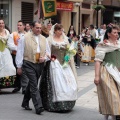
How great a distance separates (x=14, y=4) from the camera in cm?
2288

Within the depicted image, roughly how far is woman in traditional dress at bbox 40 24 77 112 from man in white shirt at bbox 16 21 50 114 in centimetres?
26

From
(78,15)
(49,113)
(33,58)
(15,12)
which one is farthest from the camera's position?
(78,15)

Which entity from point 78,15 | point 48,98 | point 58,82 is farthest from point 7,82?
point 78,15

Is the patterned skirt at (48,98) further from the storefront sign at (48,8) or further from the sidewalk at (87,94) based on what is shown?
the storefront sign at (48,8)

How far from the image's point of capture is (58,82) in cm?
878

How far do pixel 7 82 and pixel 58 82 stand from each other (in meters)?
2.65

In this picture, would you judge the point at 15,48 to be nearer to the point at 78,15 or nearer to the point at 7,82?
the point at 7,82

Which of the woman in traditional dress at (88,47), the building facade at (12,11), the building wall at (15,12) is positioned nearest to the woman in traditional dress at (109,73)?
the woman in traditional dress at (88,47)

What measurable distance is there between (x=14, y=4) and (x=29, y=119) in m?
15.3

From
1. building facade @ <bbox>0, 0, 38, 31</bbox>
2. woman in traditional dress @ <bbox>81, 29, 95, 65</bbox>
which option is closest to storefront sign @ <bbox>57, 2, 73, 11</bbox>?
building facade @ <bbox>0, 0, 38, 31</bbox>

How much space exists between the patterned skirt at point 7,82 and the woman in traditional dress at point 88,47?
383 inches

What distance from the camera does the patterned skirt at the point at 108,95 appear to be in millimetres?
7430

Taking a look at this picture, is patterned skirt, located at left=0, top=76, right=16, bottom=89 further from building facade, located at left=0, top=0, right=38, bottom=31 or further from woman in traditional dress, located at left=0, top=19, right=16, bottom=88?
building facade, located at left=0, top=0, right=38, bottom=31

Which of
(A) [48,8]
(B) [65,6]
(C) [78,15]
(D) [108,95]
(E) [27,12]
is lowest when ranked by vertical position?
(D) [108,95]
